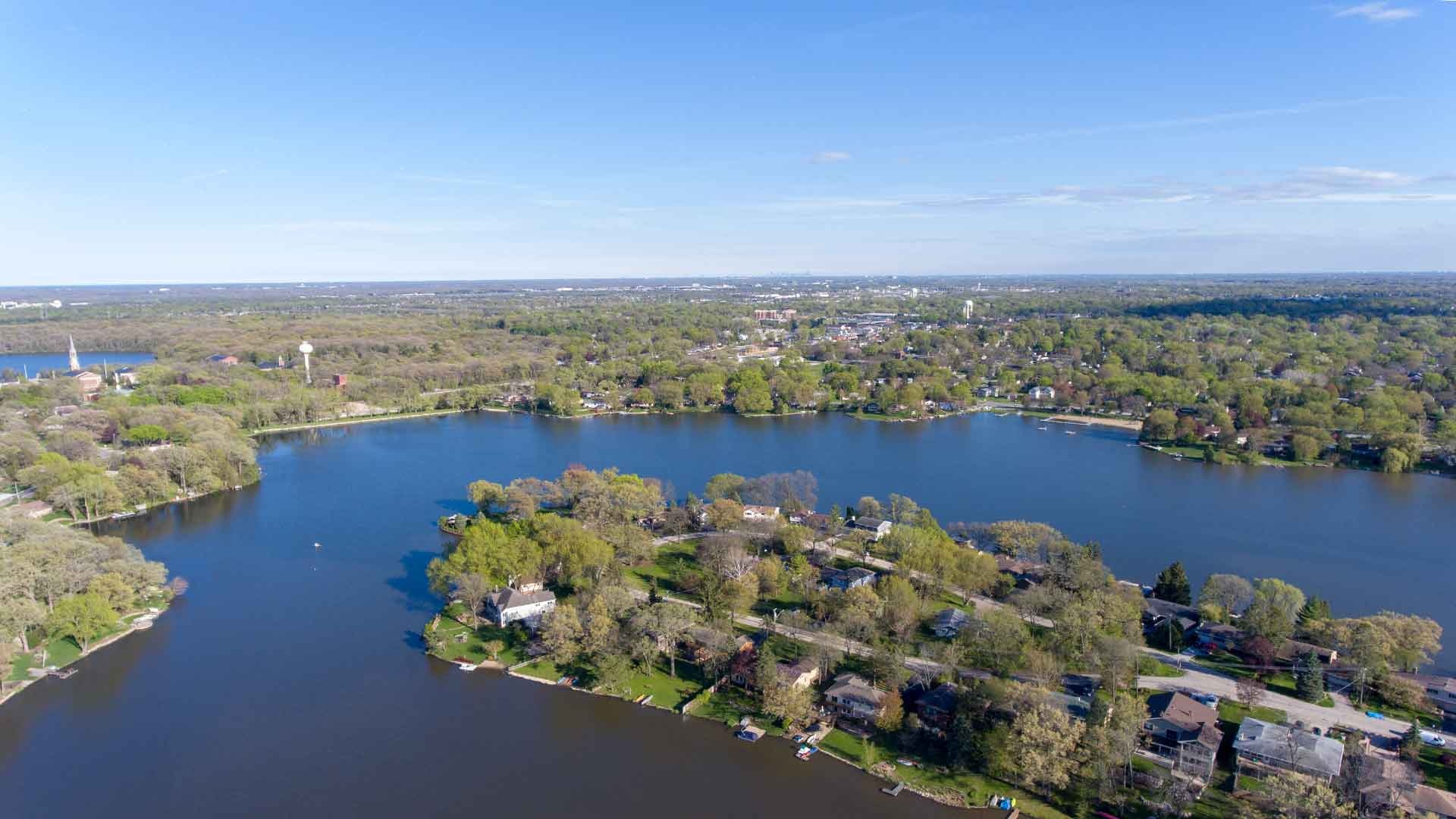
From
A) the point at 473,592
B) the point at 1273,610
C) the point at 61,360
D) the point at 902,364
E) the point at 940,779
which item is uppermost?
the point at 902,364

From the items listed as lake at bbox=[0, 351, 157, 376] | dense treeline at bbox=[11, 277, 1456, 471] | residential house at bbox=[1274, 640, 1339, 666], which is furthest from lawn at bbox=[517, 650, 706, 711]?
lake at bbox=[0, 351, 157, 376]

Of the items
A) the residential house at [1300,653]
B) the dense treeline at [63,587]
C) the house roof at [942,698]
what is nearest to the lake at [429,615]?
the dense treeline at [63,587]

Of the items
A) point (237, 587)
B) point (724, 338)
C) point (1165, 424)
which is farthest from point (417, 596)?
point (724, 338)

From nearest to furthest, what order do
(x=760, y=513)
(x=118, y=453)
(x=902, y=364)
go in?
(x=760, y=513), (x=118, y=453), (x=902, y=364)

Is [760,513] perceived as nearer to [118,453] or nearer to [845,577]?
[845,577]

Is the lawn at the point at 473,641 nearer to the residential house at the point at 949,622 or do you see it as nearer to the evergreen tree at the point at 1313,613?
the residential house at the point at 949,622

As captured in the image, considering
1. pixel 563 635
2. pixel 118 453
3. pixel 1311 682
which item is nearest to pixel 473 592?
pixel 563 635
